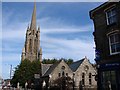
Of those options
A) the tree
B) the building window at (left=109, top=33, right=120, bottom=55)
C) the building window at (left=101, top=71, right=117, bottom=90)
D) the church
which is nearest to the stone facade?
the church

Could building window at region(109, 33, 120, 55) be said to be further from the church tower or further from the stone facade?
the church tower

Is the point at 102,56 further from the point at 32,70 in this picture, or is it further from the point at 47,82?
the point at 32,70

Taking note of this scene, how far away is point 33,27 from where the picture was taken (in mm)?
131750

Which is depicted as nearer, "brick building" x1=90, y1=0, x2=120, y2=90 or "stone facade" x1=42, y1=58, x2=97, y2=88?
"brick building" x1=90, y1=0, x2=120, y2=90

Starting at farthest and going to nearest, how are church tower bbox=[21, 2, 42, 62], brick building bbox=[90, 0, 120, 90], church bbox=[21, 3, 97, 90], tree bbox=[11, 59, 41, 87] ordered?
church tower bbox=[21, 2, 42, 62] < tree bbox=[11, 59, 41, 87] < church bbox=[21, 3, 97, 90] < brick building bbox=[90, 0, 120, 90]

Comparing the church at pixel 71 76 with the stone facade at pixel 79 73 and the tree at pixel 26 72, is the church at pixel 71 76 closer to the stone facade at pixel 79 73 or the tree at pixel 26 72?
the stone facade at pixel 79 73

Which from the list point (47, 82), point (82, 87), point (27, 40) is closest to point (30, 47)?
point (27, 40)

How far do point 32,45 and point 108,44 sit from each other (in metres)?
103

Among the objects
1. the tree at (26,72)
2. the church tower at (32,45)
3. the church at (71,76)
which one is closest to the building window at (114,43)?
the church at (71,76)

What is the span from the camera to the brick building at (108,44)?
22.4 meters

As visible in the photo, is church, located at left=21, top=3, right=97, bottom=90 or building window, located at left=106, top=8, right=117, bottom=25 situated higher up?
building window, located at left=106, top=8, right=117, bottom=25

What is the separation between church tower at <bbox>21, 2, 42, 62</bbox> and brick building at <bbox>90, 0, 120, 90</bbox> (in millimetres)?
96896

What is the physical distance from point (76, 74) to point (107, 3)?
38.2 metres

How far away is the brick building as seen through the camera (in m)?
22.4
